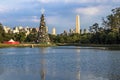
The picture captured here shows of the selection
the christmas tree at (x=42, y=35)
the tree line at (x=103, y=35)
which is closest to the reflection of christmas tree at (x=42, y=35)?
the christmas tree at (x=42, y=35)

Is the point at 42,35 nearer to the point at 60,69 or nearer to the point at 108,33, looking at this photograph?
the point at 108,33

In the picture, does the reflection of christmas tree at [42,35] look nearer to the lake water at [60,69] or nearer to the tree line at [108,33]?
the tree line at [108,33]

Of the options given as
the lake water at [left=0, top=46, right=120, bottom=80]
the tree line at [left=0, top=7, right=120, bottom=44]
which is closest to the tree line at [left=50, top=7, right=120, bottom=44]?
the tree line at [left=0, top=7, right=120, bottom=44]

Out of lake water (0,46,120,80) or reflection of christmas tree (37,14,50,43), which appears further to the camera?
reflection of christmas tree (37,14,50,43)

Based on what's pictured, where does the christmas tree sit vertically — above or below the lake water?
above

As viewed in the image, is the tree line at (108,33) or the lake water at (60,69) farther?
the tree line at (108,33)

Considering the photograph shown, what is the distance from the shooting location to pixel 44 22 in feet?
547

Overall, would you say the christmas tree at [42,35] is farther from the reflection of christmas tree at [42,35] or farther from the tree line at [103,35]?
the tree line at [103,35]

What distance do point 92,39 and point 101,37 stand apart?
11.3m

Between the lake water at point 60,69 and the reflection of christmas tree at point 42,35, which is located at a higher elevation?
the reflection of christmas tree at point 42,35

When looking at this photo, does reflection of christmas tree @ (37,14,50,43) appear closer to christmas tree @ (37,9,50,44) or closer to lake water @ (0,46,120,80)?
christmas tree @ (37,9,50,44)

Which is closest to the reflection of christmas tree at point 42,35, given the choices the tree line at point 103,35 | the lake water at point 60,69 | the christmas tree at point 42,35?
the christmas tree at point 42,35

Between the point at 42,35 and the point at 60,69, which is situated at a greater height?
the point at 42,35

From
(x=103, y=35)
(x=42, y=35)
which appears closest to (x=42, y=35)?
(x=42, y=35)
